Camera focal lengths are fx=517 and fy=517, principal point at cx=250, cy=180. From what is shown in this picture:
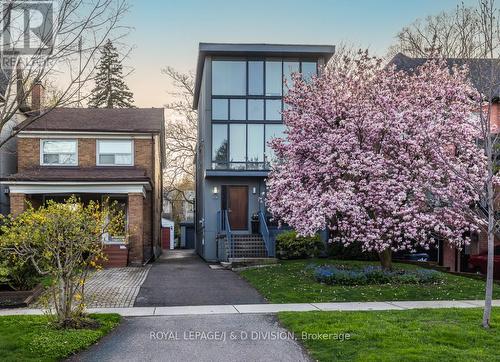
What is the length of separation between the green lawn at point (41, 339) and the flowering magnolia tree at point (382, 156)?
7.83 m

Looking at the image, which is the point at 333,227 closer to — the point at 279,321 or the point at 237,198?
the point at 279,321

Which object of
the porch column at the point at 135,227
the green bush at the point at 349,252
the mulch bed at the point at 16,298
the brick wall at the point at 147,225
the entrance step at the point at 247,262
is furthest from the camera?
the brick wall at the point at 147,225

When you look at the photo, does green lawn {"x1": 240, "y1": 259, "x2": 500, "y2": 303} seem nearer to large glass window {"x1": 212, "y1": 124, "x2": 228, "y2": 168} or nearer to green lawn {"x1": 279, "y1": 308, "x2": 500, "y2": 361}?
green lawn {"x1": 279, "y1": 308, "x2": 500, "y2": 361}

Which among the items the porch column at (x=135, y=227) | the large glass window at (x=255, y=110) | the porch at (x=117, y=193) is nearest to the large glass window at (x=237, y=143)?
the large glass window at (x=255, y=110)

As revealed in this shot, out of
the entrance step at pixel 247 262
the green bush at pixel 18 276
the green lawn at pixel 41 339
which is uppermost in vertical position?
the green bush at pixel 18 276

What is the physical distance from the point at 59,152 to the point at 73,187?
110 inches

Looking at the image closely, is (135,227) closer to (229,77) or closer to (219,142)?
(219,142)

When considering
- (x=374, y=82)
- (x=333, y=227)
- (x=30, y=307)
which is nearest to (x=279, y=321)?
(x=30, y=307)

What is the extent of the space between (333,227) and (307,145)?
259cm

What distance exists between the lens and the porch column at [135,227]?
792 inches

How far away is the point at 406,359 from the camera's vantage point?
21.6 ft

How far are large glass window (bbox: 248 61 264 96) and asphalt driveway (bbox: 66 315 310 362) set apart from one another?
50.6ft

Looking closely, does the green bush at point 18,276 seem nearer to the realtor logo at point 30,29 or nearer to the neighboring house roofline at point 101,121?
the realtor logo at point 30,29

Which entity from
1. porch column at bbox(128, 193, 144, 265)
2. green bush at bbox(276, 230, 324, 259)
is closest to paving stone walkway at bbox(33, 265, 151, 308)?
porch column at bbox(128, 193, 144, 265)
